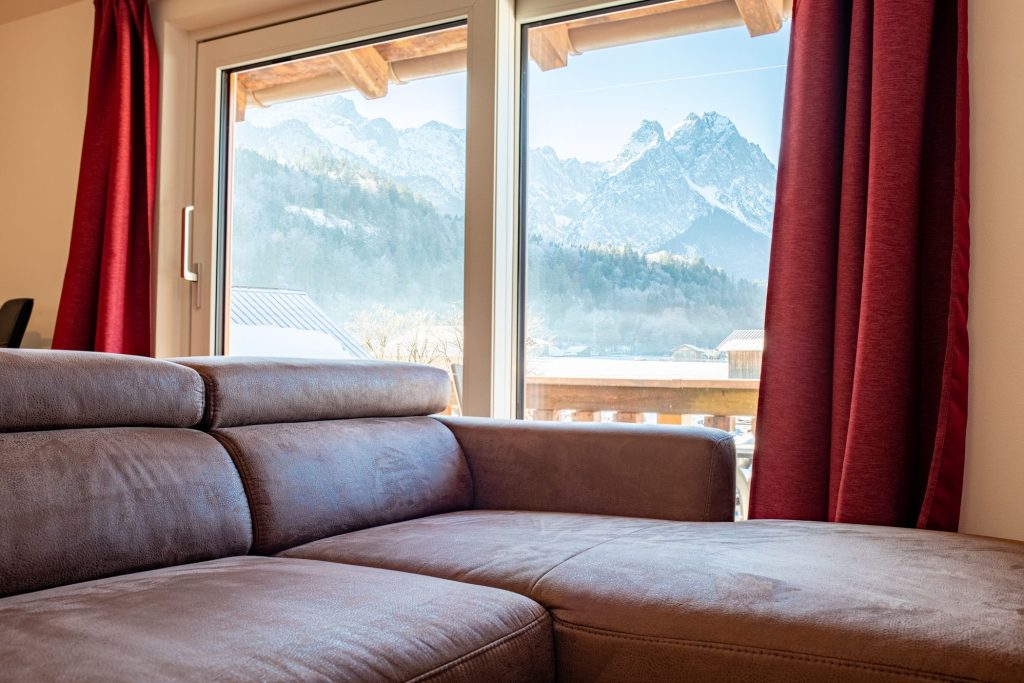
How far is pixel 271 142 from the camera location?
11.6 feet

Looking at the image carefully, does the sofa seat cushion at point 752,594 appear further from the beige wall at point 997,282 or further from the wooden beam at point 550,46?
the wooden beam at point 550,46

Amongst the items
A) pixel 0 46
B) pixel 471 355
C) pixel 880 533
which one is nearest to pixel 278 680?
pixel 880 533

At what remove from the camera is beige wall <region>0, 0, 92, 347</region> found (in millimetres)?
3842

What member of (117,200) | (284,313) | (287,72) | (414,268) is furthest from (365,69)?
(117,200)

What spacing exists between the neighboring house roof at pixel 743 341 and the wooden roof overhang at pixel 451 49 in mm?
838

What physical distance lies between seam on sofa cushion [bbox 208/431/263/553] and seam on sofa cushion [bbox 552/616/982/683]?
2.01 feet

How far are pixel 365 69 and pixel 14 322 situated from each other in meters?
1.53

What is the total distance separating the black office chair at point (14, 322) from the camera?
3338mm

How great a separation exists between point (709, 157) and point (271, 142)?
1.69 meters

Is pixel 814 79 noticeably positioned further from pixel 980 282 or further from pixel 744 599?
pixel 744 599

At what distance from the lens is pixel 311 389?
1980 millimetres

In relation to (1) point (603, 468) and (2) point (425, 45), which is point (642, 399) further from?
(2) point (425, 45)

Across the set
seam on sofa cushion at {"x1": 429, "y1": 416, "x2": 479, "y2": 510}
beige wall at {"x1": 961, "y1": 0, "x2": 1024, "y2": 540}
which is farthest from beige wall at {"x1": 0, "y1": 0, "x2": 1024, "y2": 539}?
seam on sofa cushion at {"x1": 429, "y1": 416, "x2": 479, "y2": 510}

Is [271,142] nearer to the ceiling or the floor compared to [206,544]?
nearer to the ceiling
